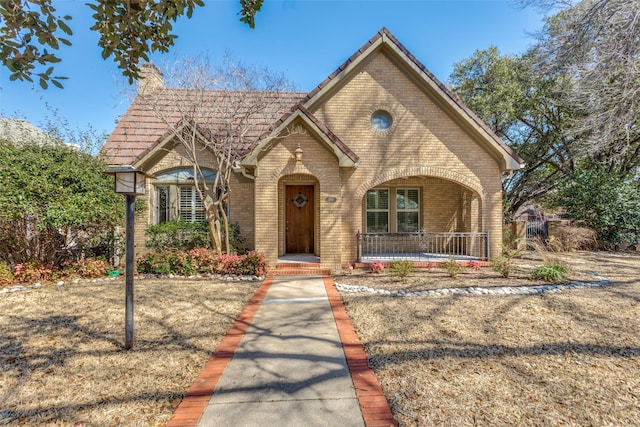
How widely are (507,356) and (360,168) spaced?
7.49m

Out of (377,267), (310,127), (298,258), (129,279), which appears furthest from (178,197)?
(377,267)

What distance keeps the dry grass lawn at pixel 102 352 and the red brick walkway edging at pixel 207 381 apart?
11 cm

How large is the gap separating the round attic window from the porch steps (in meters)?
5.43

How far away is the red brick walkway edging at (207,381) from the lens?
300 centimetres

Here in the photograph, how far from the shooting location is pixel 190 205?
11.9 metres

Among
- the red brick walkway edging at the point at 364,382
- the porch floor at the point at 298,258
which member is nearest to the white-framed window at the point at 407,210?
the porch floor at the point at 298,258

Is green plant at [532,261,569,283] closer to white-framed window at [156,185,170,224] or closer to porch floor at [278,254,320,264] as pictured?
porch floor at [278,254,320,264]

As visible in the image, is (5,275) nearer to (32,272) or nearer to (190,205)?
(32,272)

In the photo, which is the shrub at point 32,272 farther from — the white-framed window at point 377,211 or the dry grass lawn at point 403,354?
the white-framed window at point 377,211

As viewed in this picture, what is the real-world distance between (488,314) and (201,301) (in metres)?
5.94

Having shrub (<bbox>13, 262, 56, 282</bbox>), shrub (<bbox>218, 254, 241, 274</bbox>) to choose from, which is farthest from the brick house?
shrub (<bbox>13, 262, 56, 282</bbox>)

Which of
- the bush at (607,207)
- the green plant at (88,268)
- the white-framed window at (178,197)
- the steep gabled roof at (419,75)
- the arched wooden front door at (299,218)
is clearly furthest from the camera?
the bush at (607,207)

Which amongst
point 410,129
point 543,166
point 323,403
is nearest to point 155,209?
point 410,129

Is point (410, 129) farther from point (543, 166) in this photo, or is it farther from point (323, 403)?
point (543, 166)
